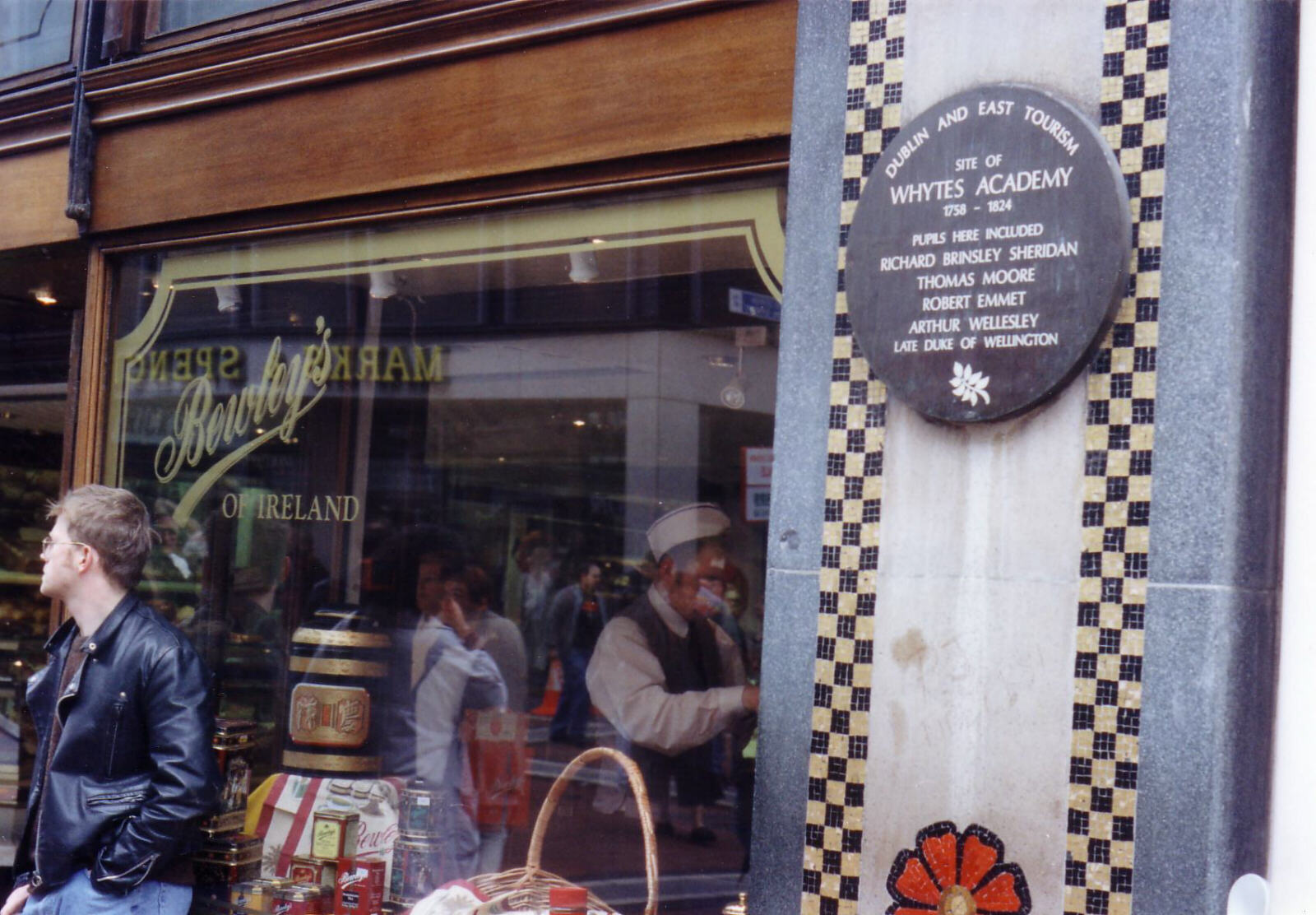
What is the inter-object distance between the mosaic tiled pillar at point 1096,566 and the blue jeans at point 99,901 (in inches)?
69.2

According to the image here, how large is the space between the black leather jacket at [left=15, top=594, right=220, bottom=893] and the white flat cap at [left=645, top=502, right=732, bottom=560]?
2.17 m

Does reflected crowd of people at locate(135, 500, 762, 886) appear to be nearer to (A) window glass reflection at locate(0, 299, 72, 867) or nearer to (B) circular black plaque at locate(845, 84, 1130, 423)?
(A) window glass reflection at locate(0, 299, 72, 867)

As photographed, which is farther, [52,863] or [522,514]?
[522,514]

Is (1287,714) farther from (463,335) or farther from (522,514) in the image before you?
(522,514)

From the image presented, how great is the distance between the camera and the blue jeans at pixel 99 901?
11.1 feet

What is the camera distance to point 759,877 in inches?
114

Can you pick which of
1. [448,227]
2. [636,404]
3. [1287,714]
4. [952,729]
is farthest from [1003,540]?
[636,404]

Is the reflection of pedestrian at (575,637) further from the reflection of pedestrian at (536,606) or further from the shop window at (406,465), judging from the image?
the shop window at (406,465)

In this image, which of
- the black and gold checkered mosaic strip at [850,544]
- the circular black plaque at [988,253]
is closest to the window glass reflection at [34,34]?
the black and gold checkered mosaic strip at [850,544]

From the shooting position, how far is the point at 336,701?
452cm

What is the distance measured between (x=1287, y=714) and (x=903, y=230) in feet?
4.04

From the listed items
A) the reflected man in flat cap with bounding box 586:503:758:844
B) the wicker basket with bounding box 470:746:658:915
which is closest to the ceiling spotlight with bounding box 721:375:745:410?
the reflected man in flat cap with bounding box 586:503:758:844

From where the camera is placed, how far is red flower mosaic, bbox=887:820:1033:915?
2604mm

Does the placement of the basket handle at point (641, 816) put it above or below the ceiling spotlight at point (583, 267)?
below
